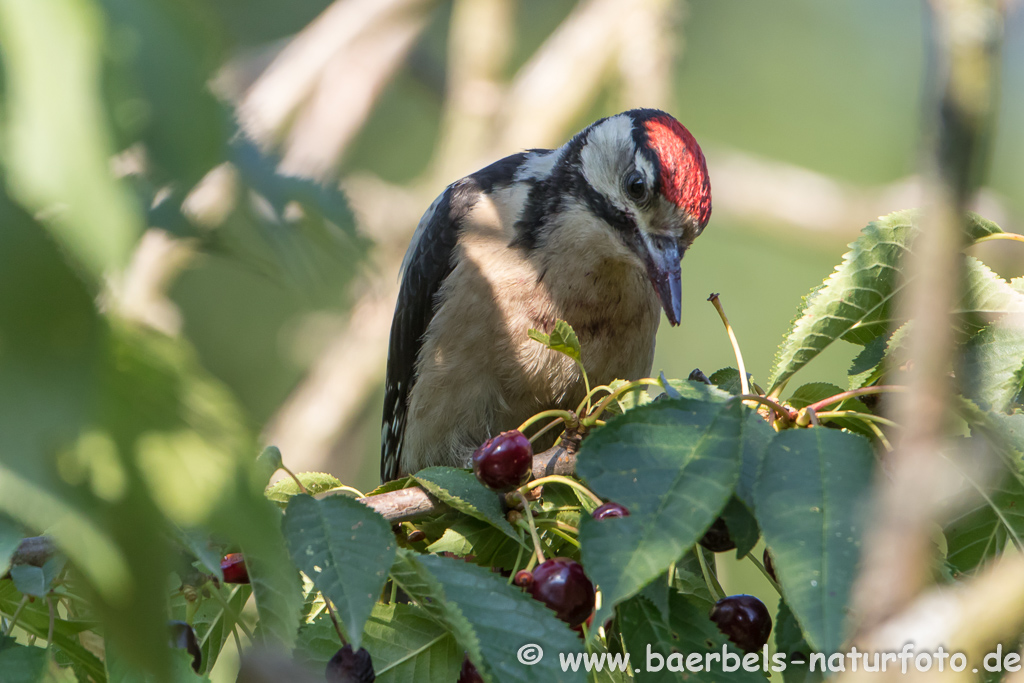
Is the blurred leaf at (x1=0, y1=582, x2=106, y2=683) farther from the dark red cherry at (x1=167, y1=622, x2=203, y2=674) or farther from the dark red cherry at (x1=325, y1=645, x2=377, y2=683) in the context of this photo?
the dark red cherry at (x1=325, y1=645, x2=377, y2=683)

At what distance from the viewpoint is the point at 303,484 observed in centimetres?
187

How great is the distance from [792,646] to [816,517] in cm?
44

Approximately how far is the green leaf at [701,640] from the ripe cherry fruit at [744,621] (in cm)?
14

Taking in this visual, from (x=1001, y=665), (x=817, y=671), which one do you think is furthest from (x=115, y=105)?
(x=1001, y=665)

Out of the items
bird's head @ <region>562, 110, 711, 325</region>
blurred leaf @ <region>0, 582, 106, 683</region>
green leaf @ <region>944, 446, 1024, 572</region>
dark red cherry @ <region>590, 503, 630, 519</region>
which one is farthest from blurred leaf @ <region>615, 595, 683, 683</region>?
bird's head @ <region>562, 110, 711, 325</region>

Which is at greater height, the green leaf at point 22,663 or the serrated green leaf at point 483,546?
the green leaf at point 22,663

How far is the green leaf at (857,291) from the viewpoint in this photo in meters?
1.95

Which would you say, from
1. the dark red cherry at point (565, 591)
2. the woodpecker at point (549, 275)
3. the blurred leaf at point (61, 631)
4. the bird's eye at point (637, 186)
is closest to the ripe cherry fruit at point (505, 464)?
→ the dark red cherry at point (565, 591)

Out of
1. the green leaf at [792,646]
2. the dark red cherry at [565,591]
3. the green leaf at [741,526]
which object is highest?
the green leaf at [741,526]

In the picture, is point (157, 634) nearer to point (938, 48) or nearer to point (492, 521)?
point (938, 48)

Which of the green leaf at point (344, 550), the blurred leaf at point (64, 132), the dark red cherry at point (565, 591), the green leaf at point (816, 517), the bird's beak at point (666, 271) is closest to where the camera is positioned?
the blurred leaf at point (64, 132)

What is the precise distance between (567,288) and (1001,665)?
2.00 metres

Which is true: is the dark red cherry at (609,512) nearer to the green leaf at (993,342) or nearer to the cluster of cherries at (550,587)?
the cluster of cherries at (550,587)

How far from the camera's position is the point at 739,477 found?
1390 millimetres
